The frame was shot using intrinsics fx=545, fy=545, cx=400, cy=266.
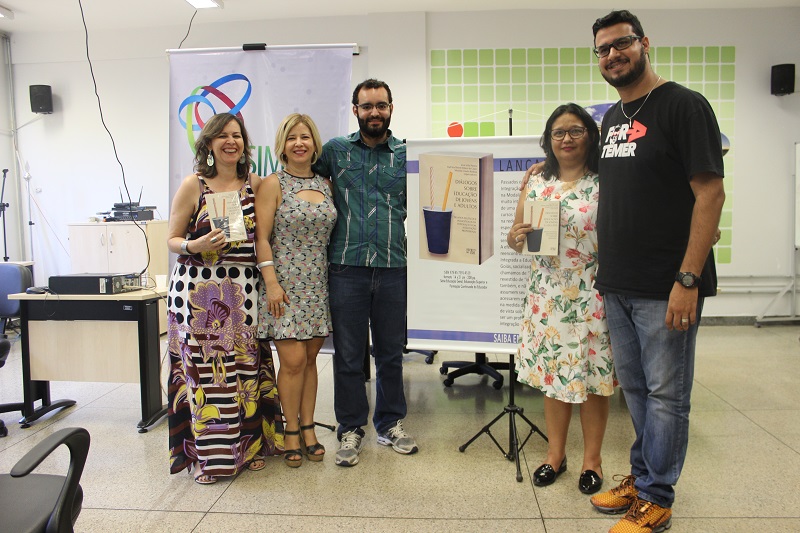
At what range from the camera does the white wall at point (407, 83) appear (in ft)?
18.4

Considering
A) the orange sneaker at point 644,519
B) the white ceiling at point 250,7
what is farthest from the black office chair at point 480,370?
the white ceiling at point 250,7

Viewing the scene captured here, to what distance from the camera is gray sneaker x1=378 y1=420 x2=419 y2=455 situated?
8.84 ft

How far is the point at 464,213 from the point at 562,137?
2.05ft

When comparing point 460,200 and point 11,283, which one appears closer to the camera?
point 460,200

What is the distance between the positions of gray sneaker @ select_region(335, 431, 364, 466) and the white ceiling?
4.33 m

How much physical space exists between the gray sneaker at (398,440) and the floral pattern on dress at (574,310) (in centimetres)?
82

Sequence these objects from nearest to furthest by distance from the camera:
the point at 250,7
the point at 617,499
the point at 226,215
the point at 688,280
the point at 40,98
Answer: the point at 688,280, the point at 617,499, the point at 226,215, the point at 250,7, the point at 40,98

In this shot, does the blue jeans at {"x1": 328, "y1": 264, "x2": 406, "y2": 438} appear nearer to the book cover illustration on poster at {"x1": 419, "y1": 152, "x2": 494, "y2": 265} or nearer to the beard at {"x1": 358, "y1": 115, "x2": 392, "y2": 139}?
the book cover illustration on poster at {"x1": 419, "y1": 152, "x2": 494, "y2": 265}

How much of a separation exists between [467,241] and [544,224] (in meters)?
0.58

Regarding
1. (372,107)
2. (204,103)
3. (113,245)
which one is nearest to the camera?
(372,107)

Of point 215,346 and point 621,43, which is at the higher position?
point 621,43

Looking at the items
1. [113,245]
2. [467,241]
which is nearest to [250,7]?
[113,245]

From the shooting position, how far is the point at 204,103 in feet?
11.3

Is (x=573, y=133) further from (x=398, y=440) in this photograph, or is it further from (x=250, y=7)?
(x=250, y=7)
